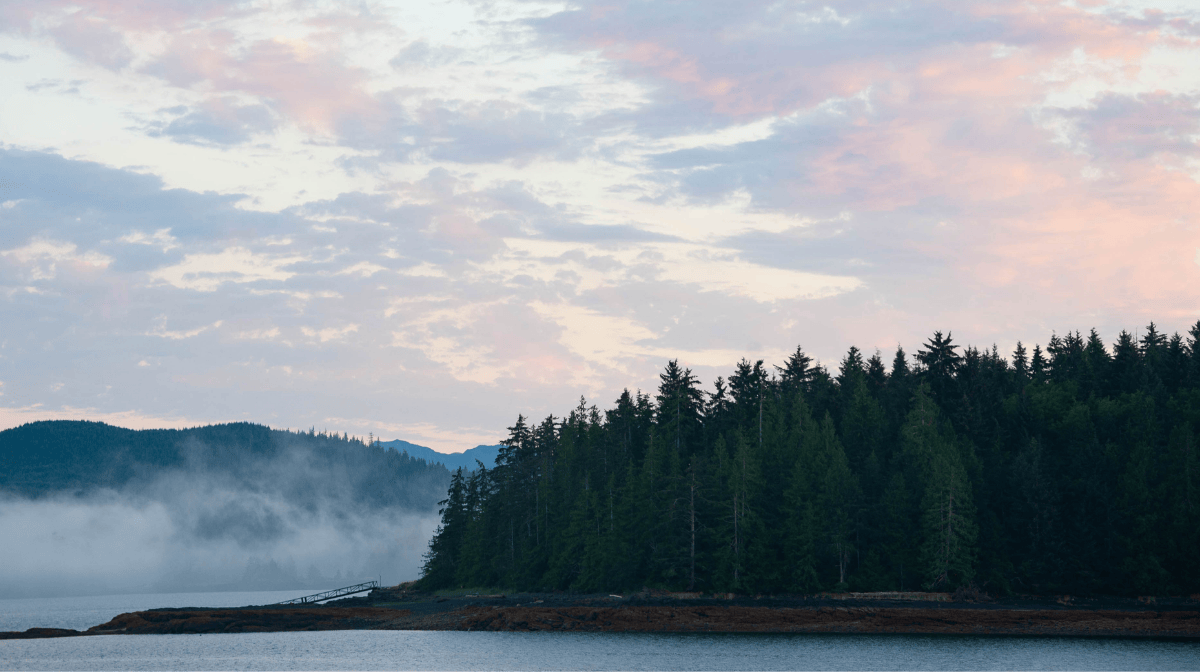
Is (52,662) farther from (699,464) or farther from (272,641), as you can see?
(699,464)

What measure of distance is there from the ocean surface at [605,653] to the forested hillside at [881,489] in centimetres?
1536

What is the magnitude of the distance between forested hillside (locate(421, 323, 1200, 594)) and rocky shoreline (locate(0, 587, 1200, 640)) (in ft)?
12.3

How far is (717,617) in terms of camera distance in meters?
97.9

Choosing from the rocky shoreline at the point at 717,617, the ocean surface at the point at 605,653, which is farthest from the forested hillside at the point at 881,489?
the ocean surface at the point at 605,653

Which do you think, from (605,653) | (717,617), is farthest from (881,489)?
(605,653)

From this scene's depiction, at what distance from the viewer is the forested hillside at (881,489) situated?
10044 cm

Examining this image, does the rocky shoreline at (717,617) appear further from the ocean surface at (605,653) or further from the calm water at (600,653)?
the calm water at (600,653)

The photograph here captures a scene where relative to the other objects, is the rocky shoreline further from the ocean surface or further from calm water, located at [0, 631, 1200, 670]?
calm water, located at [0, 631, 1200, 670]

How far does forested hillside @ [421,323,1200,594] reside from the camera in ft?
330

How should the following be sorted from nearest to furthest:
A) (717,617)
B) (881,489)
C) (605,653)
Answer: (605,653) → (717,617) → (881,489)

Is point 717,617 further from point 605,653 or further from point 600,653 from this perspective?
point 600,653

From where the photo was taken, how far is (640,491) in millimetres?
116625

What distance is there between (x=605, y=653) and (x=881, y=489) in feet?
145

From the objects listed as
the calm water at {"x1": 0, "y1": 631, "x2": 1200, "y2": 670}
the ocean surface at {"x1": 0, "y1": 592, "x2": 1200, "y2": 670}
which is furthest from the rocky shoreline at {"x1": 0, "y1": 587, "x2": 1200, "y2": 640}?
the calm water at {"x1": 0, "y1": 631, "x2": 1200, "y2": 670}
